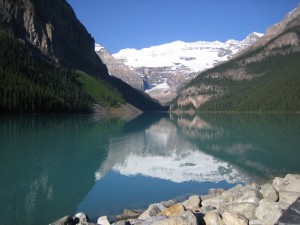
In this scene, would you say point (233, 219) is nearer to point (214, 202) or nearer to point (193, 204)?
point (214, 202)

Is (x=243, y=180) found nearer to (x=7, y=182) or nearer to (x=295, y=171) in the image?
(x=295, y=171)

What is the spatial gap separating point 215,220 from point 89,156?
3427 centimetres

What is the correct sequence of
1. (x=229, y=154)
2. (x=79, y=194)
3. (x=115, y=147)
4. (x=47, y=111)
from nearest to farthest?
(x=79, y=194) < (x=229, y=154) < (x=115, y=147) < (x=47, y=111)

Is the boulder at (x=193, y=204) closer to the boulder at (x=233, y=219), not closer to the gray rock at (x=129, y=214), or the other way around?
the gray rock at (x=129, y=214)

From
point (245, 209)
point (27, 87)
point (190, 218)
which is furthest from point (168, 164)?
point (27, 87)

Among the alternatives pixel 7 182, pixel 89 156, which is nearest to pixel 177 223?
pixel 7 182

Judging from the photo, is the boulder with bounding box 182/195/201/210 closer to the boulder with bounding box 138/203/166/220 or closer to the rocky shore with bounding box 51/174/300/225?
the rocky shore with bounding box 51/174/300/225

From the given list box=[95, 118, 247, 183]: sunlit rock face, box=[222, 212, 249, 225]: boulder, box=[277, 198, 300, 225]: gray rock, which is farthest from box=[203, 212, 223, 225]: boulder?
box=[95, 118, 247, 183]: sunlit rock face

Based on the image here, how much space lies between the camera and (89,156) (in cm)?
5088

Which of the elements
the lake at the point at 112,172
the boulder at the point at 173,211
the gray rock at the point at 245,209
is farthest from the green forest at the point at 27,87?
the gray rock at the point at 245,209

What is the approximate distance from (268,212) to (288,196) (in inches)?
111

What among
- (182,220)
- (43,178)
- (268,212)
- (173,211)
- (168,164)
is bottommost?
(168,164)

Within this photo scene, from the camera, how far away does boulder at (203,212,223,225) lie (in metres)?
18.5

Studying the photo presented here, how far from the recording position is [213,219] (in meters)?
18.6
